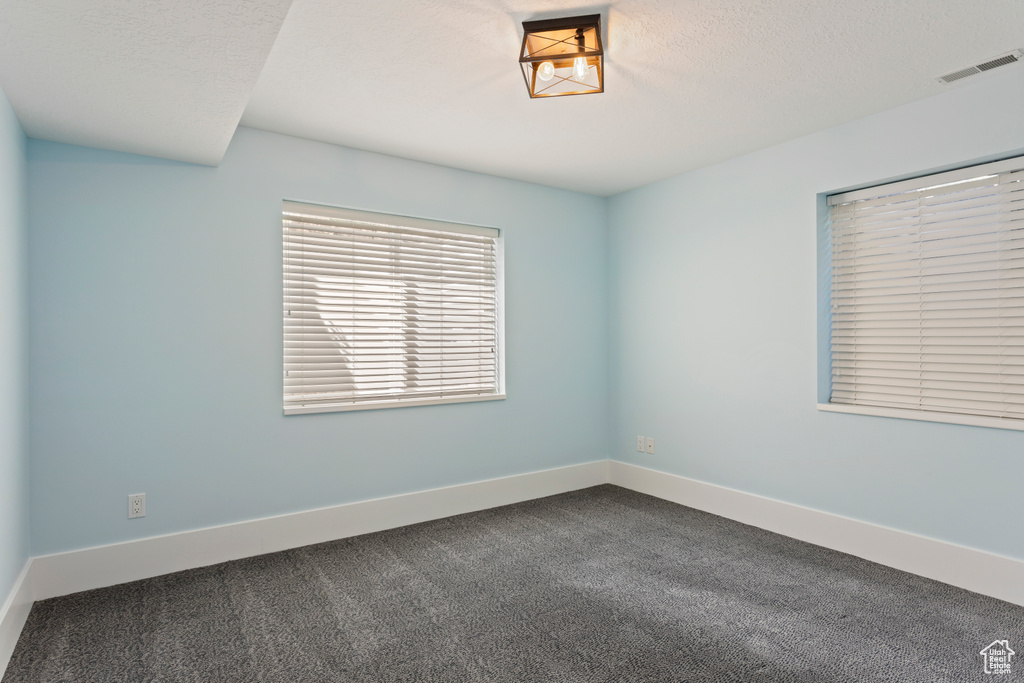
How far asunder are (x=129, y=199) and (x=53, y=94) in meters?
0.72

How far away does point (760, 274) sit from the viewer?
12.0 feet

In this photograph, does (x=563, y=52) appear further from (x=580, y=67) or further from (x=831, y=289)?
(x=831, y=289)

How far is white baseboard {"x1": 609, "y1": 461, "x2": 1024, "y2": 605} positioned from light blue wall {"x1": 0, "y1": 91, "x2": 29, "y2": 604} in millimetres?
3894

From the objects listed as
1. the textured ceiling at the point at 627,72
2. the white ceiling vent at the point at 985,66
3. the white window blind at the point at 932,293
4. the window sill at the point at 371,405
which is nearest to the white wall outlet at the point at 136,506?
the window sill at the point at 371,405

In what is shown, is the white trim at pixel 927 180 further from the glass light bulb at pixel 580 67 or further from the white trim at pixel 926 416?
the glass light bulb at pixel 580 67

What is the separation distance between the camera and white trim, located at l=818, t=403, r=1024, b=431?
2.61 m

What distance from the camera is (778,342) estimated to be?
11.7 ft

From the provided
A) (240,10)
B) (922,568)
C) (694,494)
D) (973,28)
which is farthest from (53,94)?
(922,568)

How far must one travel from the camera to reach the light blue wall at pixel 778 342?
2.71 meters

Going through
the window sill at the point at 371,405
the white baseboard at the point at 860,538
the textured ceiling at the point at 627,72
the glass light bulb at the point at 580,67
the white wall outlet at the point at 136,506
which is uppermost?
the textured ceiling at the point at 627,72

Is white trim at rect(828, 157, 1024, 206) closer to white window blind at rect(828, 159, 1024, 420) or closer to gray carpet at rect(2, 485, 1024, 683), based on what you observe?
white window blind at rect(828, 159, 1024, 420)

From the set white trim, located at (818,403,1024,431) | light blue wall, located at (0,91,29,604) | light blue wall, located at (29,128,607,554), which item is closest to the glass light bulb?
light blue wall, located at (29,128,607,554)

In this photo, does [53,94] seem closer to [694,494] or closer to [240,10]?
[240,10]

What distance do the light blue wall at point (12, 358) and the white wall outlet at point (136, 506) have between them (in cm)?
41
